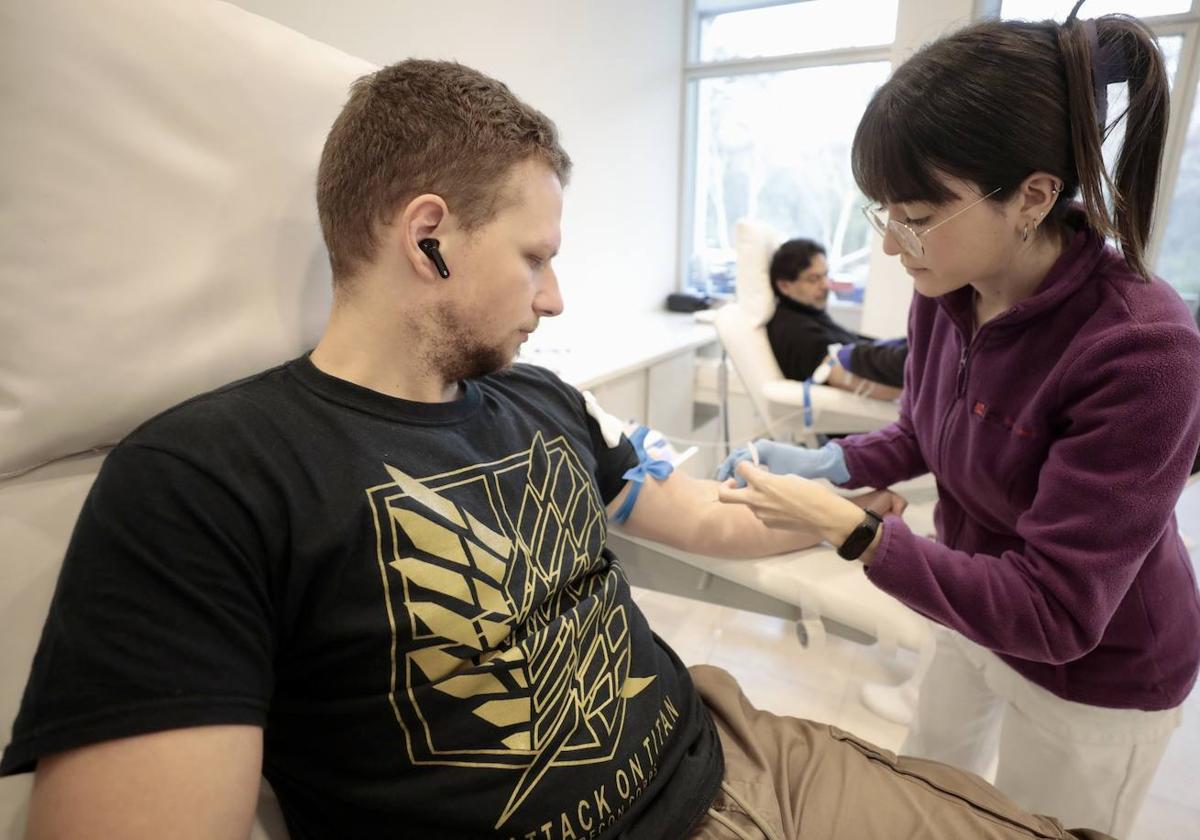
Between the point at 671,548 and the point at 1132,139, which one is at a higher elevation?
the point at 1132,139

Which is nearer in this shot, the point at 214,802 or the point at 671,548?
the point at 214,802

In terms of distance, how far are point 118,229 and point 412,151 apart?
11.7 inches

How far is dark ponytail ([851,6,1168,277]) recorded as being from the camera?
0.77m

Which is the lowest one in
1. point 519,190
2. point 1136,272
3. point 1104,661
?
point 1104,661

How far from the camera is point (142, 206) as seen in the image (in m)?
0.70

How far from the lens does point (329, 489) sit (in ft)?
2.26

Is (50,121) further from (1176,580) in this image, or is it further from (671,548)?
(1176,580)

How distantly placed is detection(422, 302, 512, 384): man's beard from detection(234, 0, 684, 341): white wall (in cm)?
135

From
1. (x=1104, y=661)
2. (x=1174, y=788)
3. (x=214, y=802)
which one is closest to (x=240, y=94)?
(x=214, y=802)

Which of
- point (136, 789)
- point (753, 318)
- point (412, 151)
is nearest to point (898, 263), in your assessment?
point (753, 318)

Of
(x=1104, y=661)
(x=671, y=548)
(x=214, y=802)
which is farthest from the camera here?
(x=671, y=548)

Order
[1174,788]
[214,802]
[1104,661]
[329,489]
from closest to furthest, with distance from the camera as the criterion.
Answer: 1. [214,802]
2. [329,489]
3. [1104,661]
4. [1174,788]

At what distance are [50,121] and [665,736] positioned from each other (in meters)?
0.91

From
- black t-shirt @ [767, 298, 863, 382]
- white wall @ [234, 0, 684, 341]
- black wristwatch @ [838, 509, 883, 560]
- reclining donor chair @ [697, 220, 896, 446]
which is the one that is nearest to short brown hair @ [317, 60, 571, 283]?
black wristwatch @ [838, 509, 883, 560]
